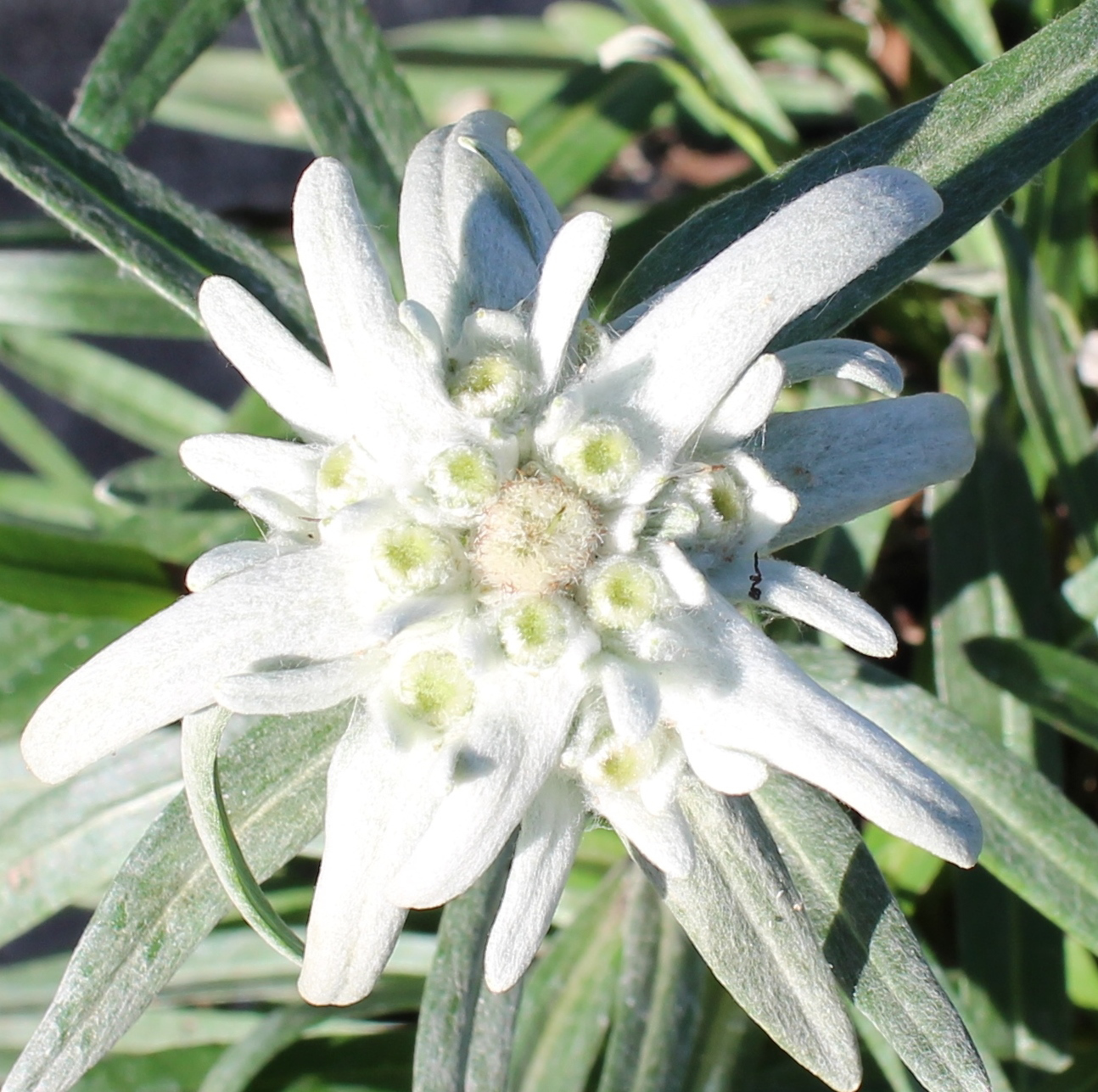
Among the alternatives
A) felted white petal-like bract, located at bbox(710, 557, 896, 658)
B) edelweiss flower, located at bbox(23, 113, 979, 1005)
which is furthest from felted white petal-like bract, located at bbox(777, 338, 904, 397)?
felted white petal-like bract, located at bbox(710, 557, 896, 658)

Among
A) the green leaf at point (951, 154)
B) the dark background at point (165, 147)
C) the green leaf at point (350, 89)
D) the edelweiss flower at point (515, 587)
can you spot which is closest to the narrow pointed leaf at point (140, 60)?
the green leaf at point (350, 89)

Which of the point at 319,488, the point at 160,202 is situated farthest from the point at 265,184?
the point at 319,488

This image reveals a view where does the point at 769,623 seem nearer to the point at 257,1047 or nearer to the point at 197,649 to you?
the point at 197,649

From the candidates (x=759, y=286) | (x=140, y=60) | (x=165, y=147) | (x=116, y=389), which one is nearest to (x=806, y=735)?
(x=759, y=286)

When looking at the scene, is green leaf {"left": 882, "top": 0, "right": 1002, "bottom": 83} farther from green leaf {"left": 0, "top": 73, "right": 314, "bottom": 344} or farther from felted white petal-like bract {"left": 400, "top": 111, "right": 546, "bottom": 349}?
green leaf {"left": 0, "top": 73, "right": 314, "bottom": 344}

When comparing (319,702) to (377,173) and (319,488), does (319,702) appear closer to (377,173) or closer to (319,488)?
(319,488)

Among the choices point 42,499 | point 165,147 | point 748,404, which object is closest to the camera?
point 748,404

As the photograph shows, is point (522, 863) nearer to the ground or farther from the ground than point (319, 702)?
nearer to the ground
